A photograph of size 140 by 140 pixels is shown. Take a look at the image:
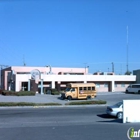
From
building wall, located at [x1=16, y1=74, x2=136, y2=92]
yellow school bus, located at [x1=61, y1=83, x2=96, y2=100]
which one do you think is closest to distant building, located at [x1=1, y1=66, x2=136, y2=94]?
building wall, located at [x1=16, y1=74, x2=136, y2=92]

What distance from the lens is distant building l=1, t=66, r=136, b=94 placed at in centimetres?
5759

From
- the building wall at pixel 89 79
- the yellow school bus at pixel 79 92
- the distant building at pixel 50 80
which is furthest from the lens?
the building wall at pixel 89 79

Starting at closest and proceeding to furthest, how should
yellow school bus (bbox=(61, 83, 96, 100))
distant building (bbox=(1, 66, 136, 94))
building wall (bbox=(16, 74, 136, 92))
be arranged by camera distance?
yellow school bus (bbox=(61, 83, 96, 100)) < distant building (bbox=(1, 66, 136, 94)) < building wall (bbox=(16, 74, 136, 92))

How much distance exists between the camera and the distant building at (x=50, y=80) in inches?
2267

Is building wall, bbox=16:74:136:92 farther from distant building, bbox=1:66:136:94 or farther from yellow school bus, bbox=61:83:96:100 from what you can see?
yellow school bus, bbox=61:83:96:100

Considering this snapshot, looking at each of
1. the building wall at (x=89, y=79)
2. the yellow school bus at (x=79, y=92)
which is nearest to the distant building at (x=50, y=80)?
the building wall at (x=89, y=79)

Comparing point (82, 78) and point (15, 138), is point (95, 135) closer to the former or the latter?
point (15, 138)

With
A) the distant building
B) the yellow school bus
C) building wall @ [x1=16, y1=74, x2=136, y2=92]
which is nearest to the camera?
the yellow school bus

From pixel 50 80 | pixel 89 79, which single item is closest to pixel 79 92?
pixel 50 80

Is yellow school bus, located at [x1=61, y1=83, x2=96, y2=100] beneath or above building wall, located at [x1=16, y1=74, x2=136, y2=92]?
beneath

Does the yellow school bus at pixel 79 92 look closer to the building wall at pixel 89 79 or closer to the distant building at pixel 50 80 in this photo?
the distant building at pixel 50 80

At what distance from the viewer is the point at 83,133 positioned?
9.55 meters

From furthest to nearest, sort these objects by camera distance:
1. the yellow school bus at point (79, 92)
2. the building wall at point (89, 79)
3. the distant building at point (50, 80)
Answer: the building wall at point (89, 79) → the distant building at point (50, 80) → the yellow school bus at point (79, 92)

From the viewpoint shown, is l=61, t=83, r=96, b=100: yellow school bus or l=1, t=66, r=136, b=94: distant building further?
l=1, t=66, r=136, b=94: distant building
